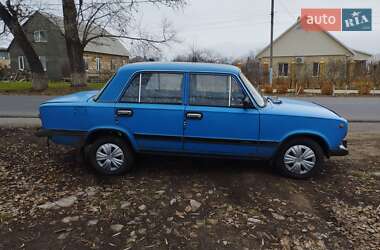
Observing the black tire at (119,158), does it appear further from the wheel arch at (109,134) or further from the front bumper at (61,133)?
the front bumper at (61,133)

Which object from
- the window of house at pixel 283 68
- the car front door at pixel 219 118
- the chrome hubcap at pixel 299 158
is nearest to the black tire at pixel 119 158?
the car front door at pixel 219 118

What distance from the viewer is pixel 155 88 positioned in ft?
15.4

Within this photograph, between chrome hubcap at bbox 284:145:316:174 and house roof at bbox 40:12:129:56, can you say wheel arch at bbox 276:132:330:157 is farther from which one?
house roof at bbox 40:12:129:56

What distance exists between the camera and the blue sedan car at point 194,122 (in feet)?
14.9

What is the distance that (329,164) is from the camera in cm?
543

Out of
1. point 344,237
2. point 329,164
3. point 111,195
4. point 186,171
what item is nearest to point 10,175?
point 111,195

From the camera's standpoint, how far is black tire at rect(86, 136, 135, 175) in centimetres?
478

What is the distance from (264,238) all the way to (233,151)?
1680mm

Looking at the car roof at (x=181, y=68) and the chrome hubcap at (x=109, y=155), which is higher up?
the car roof at (x=181, y=68)

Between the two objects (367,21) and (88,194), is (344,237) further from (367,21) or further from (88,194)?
(367,21)

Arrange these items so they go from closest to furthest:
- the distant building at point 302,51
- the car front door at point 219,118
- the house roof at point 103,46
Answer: the car front door at point 219,118
the house roof at point 103,46
the distant building at point 302,51

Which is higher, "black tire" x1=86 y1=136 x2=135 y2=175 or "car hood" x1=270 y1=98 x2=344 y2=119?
"car hood" x1=270 y1=98 x2=344 y2=119

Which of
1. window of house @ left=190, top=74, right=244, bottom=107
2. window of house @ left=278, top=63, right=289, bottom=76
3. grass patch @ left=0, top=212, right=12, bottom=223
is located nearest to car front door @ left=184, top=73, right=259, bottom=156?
window of house @ left=190, top=74, right=244, bottom=107

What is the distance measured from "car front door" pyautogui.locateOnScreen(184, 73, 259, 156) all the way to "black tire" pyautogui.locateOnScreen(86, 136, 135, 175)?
90 cm
